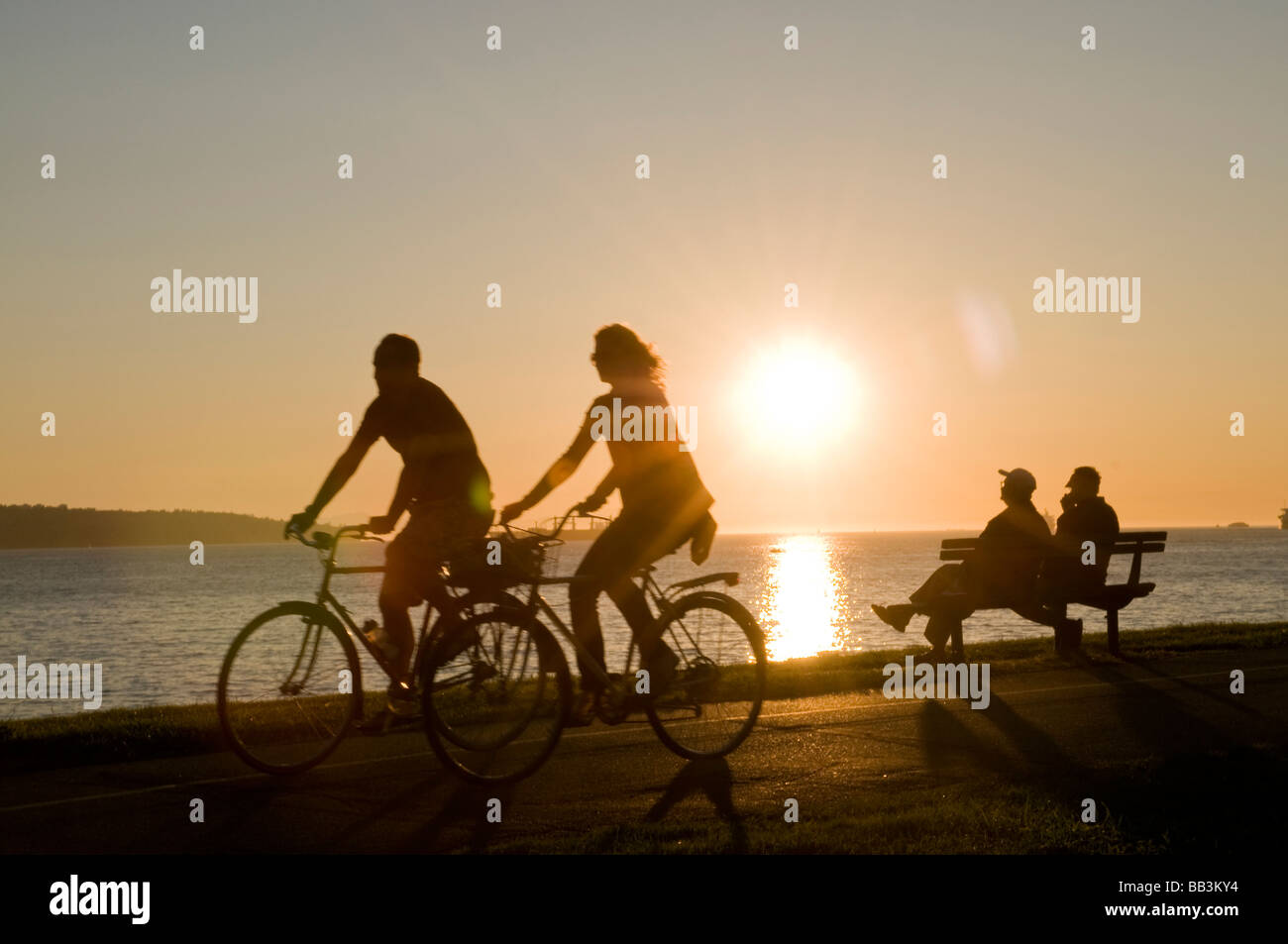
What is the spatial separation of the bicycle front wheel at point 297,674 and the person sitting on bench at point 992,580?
231 inches

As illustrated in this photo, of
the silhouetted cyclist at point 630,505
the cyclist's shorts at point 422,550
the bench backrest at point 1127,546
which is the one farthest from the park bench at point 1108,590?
the cyclist's shorts at point 422,550

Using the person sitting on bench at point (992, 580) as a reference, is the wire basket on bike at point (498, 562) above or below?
above

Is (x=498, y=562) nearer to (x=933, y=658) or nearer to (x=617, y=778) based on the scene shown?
(x=617, y=778)

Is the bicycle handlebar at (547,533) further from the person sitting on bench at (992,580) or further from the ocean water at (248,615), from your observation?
the person sitting on bench at (992,580)

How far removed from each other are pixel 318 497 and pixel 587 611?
5.13 feet

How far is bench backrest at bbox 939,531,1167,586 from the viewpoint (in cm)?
1248

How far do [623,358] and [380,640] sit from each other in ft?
6.57

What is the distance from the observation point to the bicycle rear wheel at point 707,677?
7.39 metres

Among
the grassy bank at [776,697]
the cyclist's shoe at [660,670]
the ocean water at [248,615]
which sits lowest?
the ocean water at [248,615]

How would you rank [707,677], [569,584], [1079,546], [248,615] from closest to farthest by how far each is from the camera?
[569,584]
[707,677]
[1079,546]
[248,615]

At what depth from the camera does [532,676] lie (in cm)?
700

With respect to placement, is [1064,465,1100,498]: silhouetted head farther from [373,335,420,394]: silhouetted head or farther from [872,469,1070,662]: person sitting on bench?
[373,335,420,394]: silhouetted head

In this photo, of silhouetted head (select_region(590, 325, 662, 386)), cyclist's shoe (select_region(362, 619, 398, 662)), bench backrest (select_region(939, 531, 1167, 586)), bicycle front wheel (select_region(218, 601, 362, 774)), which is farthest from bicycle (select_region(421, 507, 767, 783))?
bench backrest (select_region(939, 531, 1167, 586))

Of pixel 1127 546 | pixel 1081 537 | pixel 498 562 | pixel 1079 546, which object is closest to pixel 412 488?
pixel 498 562
